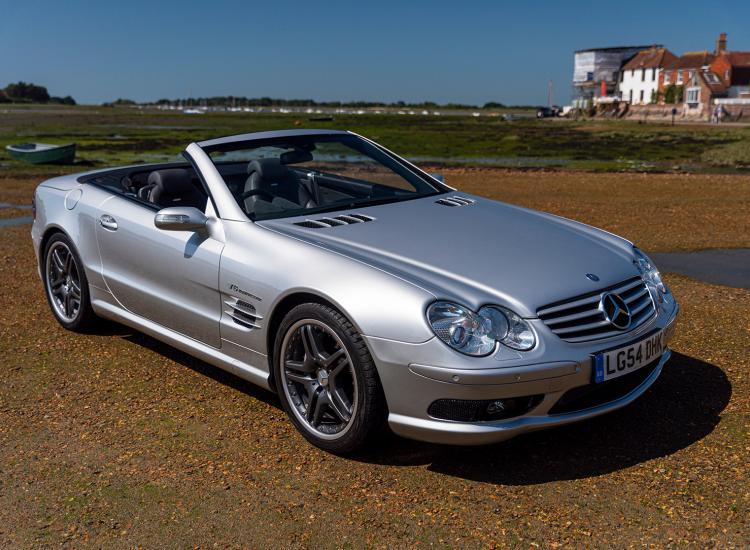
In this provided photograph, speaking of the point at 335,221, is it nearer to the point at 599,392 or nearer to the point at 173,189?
the point at 173,189

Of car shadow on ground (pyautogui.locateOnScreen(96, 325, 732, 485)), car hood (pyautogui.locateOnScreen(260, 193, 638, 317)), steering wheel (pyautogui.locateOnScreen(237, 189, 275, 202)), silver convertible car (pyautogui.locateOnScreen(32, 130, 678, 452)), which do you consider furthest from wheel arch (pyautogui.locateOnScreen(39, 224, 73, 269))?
car shadow on ground (pyautogui.locateOnScreen(96, 325, 732, 485))

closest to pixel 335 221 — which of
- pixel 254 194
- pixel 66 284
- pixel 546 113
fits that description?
pixel 254 194

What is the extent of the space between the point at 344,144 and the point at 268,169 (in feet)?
2.38

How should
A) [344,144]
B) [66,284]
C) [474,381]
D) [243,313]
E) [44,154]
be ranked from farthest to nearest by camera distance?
[44,154] → [66,284] → [344,144] → [243,313] → [474,381]

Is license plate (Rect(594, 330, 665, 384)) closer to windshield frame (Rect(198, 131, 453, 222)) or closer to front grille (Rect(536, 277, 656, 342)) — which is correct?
front grille (Rect(536, 277, 656, 342))

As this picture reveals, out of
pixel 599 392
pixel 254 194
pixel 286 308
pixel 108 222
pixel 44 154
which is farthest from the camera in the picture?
pixel 44 154

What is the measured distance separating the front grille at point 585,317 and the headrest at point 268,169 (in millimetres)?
2099

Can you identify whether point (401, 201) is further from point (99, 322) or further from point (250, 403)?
point (99, 322)

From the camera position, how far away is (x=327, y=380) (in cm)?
396

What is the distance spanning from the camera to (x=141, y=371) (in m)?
5.32

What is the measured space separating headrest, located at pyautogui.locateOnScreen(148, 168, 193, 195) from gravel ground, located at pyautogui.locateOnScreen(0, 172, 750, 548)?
1122 mm

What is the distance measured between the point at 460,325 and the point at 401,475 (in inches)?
30.6

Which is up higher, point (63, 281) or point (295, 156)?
point (295, 156)

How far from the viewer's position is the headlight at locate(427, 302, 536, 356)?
3.53 meters
